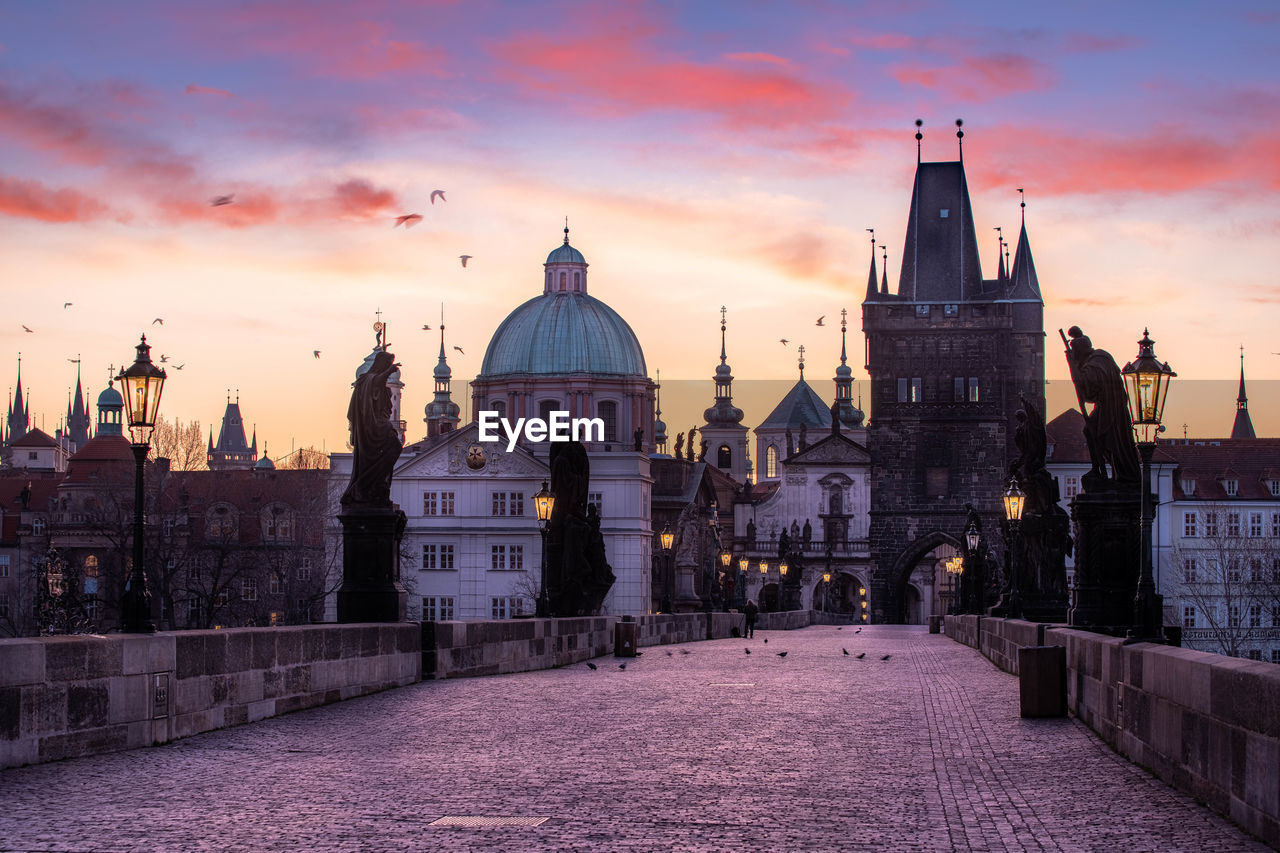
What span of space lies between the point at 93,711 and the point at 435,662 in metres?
8.77

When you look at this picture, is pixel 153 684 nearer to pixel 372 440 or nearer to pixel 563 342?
pixel 372 440

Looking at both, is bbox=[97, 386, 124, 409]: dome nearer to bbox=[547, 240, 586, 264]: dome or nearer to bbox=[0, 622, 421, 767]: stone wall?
bbox=[547, 240, 586, 264]: dome

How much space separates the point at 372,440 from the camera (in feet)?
71.3

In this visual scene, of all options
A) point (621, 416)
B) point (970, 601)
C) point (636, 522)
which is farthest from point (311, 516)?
point (970, 601)

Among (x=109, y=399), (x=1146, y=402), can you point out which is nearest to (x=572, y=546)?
(x=1146, y=402)

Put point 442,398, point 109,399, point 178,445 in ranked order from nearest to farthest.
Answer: point 178,445, point 109,399, point 442,398

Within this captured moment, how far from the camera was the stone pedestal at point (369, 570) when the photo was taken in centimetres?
2116

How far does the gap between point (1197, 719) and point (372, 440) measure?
1299 centimetres

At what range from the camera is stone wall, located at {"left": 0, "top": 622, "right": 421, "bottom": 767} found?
11.7 m

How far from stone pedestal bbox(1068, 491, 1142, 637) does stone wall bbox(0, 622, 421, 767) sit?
8.58 meters

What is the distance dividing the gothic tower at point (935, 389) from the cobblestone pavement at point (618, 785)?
8790cm

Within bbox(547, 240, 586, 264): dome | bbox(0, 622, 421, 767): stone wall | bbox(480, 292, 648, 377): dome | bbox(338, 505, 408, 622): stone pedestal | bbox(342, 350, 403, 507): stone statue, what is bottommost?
bbox(0, 622, 421, 767): stone wall

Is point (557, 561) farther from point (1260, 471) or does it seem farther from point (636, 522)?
point (1260, 471)

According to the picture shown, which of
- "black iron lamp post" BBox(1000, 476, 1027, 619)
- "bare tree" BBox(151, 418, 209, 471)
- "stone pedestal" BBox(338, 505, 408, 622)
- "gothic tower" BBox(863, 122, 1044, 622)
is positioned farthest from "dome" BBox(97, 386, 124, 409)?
"stone pedestal" BBox(338, 505, 408, 622)
